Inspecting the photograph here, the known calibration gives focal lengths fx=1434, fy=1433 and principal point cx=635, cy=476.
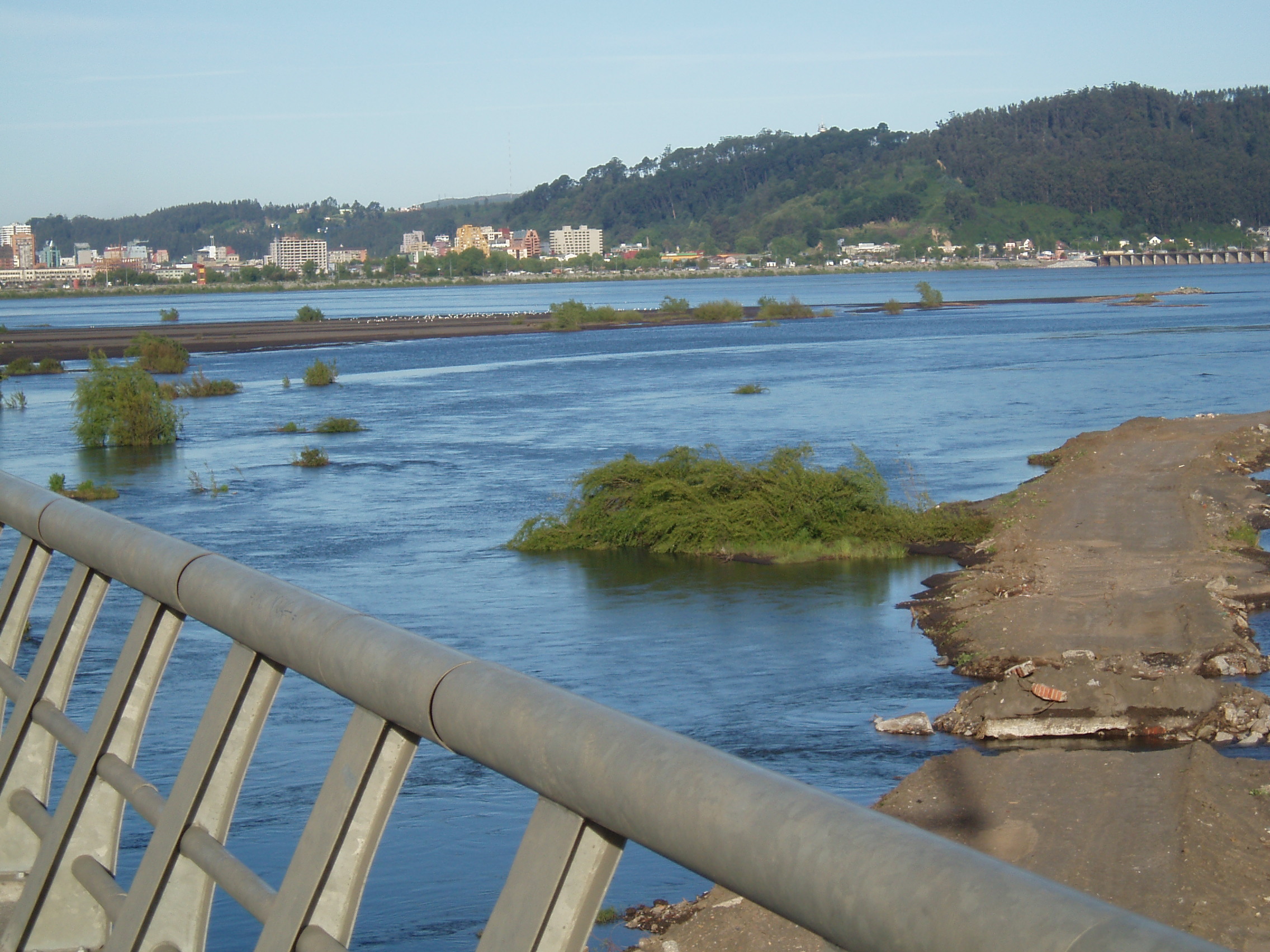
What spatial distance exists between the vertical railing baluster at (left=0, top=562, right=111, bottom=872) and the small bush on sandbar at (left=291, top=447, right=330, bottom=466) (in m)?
39.9

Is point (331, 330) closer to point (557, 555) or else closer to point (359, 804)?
point (557, 555)

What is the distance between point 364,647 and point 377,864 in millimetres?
12527

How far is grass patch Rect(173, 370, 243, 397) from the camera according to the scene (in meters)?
67.1

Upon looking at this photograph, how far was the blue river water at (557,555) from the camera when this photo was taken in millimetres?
15312

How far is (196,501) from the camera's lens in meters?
36.8

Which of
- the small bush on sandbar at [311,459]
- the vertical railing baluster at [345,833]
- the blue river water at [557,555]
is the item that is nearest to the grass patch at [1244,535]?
the blue river water at [557,555]

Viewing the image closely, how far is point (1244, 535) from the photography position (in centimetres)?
2703

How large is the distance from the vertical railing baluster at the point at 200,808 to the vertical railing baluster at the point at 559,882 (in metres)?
1.10

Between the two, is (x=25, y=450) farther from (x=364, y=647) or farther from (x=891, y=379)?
(x=364, y=647)

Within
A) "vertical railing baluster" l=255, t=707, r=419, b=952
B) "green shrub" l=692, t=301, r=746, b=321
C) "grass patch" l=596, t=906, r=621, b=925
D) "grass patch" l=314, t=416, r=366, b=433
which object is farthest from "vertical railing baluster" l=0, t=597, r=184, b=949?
"green shrub" l=692, t=301, r=746, b=321

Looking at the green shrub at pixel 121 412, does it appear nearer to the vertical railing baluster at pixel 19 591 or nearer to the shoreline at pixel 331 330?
the shoreline at pixel 331 330

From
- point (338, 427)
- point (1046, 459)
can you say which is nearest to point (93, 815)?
point (1046, 459)

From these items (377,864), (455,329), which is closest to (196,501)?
(377,864)

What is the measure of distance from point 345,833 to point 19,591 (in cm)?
231
